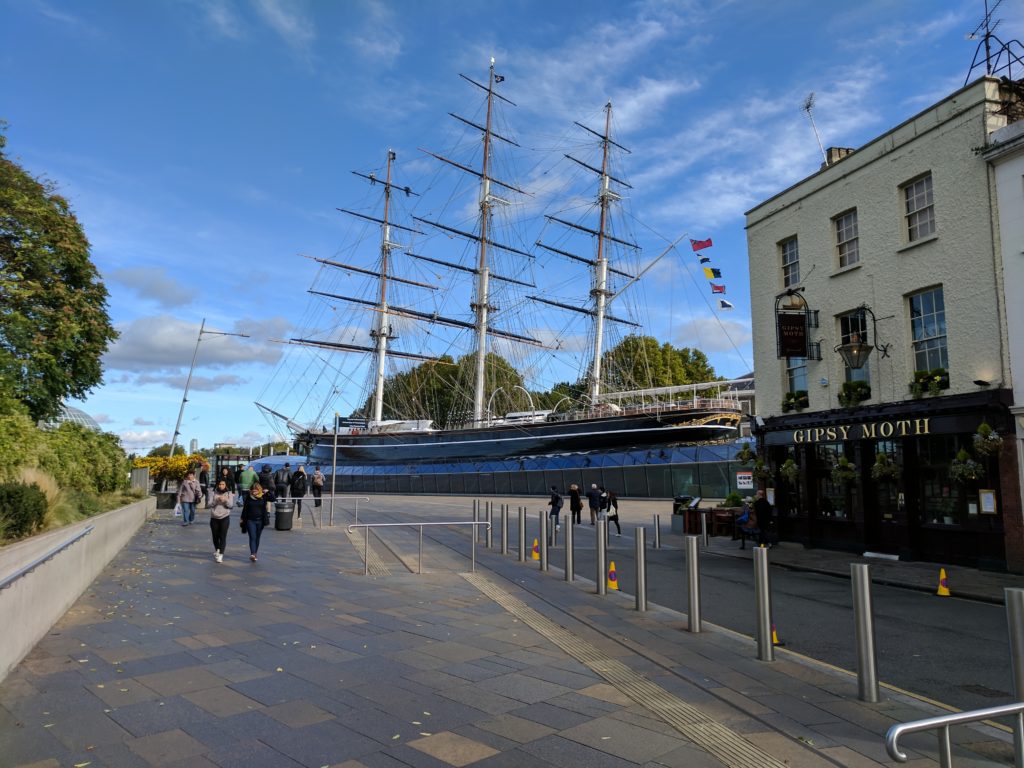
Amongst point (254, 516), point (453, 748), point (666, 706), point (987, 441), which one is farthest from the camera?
point (987, 441)

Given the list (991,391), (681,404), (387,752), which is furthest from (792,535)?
(681,404)

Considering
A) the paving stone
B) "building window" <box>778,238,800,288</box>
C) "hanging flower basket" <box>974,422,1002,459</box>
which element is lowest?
the paving stone

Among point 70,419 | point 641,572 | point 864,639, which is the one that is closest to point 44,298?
point 70,419

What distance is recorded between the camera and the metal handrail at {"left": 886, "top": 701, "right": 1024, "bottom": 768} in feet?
10.3

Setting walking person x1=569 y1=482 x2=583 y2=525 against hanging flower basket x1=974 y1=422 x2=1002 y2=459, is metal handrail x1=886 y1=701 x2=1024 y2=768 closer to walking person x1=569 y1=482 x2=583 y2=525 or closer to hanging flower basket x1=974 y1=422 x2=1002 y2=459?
hanging flower basket x1=974 y1=422 x2=1002 y2=459

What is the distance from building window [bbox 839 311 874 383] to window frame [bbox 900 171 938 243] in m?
2.14

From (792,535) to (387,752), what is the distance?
17.4 meters

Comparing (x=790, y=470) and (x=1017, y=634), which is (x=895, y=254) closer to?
(x=790, y=470)

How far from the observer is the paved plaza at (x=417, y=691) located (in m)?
4.32

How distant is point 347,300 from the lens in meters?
62.8

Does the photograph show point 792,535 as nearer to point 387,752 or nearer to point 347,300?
point 387,752

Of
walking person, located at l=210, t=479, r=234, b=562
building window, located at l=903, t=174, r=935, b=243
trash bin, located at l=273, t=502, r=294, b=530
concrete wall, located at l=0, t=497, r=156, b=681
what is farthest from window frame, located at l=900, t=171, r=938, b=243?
trash bin, located at l=273, t=502, r=294, b=530

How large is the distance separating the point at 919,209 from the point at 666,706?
14673 mm

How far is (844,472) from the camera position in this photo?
16688 mm
